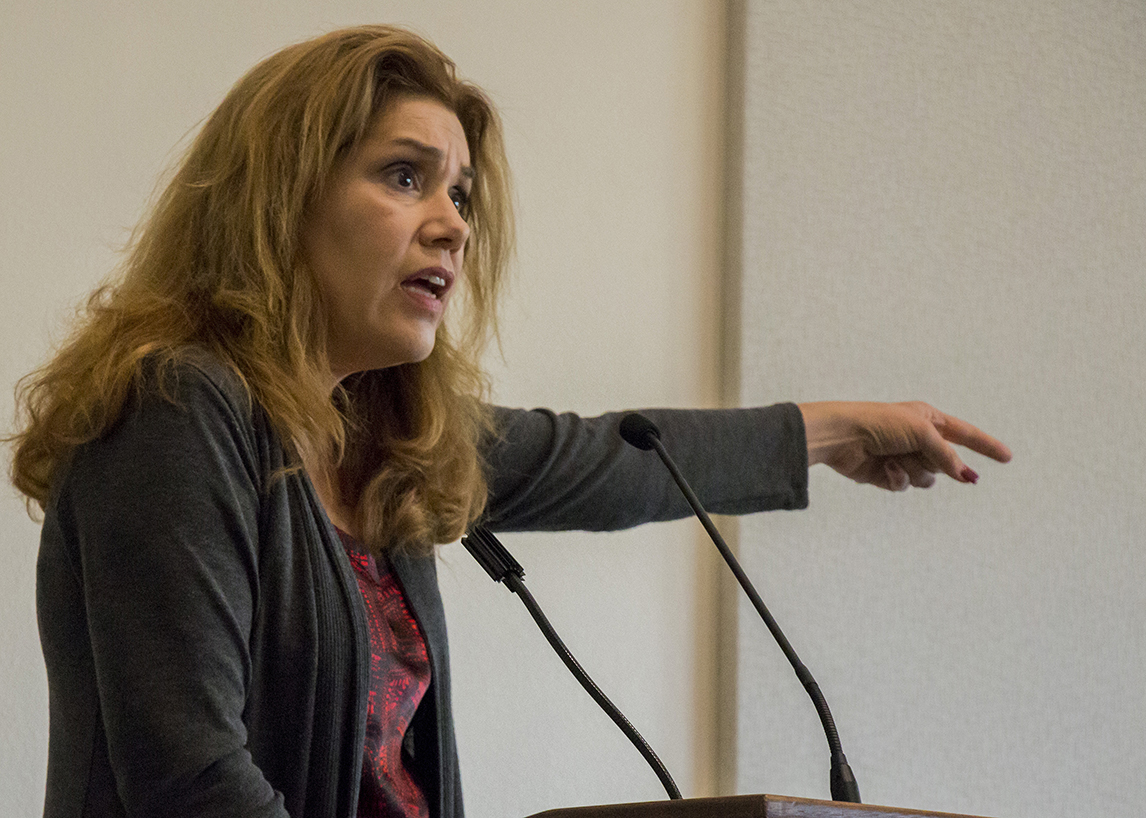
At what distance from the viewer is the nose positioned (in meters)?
1.20

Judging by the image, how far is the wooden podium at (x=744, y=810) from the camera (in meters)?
0.71

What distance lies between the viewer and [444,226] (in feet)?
3.93

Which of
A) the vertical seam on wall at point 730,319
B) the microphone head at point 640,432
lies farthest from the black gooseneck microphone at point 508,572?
the vertical seam on wall at point 730,319

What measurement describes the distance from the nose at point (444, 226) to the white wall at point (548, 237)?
22.9 inches

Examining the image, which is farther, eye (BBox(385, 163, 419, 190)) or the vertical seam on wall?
the vertical seam on wall

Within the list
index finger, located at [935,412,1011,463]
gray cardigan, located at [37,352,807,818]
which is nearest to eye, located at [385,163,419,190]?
gray cardigan, located at [37,352,807,818]

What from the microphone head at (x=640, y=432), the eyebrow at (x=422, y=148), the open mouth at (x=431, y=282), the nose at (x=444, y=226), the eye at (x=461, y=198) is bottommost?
the microphone head at (x=640, y=432)

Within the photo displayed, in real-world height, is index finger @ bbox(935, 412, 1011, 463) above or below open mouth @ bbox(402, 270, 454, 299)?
below

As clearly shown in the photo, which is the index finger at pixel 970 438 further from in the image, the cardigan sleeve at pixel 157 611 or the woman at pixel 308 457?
the cardigan sleeve at pixel 157 611

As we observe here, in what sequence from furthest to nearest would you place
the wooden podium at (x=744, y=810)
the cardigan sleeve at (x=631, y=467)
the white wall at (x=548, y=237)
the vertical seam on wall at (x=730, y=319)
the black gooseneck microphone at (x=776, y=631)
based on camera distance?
the vertical seam on wall at (x=730, y=319) → the white wall at (x=548, y=237) → the cardigan sleeve at (x=631, y=467) → the black gooseneck microphone at (x=776, y=631) → the wooden podium at (x=744, y=810)

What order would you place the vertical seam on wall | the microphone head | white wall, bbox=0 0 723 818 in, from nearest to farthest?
the microphone head → white wall, bbox=0 0 723 818 → the vertical seam on wall

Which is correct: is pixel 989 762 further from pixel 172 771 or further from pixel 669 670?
pixel 172 771

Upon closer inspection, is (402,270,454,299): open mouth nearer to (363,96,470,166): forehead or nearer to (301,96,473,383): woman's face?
(301,96,473,383): woman's face

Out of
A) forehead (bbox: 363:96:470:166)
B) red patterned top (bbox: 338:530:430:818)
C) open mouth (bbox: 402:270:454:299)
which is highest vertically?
forehead (bbox: 363:96:470:166)
